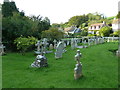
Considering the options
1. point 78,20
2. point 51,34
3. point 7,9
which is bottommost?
point 51,34

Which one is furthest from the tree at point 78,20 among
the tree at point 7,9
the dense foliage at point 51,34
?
the tree at point 7,9

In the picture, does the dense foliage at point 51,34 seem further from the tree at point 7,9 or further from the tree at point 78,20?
the tree at point 78,20

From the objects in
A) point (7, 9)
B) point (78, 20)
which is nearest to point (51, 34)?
point (7, 9)

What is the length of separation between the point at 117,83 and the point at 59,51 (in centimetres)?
724

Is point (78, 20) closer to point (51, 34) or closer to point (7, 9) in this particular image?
point (51, 34)

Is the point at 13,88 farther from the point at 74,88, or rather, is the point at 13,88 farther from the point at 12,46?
the point at 12,46

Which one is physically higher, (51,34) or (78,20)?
(78,20)

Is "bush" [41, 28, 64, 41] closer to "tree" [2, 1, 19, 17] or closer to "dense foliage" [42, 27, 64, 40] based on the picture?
"dense foliage" [42, 27, 64, 40]

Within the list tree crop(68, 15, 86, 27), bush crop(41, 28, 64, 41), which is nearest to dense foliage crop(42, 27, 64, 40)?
bush crop(41, 28, 64, 41)

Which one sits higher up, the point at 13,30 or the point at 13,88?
the point at 13,30

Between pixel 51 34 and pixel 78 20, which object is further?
pixel 78 20

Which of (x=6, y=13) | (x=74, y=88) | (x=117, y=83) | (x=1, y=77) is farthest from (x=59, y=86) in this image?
(x=6, y=13)

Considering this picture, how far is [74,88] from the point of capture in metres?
6.09

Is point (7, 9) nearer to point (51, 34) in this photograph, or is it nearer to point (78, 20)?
point (51, 34)
